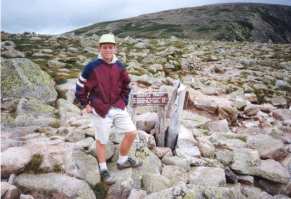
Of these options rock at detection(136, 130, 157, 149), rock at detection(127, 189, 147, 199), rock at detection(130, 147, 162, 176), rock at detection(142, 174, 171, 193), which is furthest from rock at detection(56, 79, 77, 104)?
rock at detection(127, 189, 147, 199)

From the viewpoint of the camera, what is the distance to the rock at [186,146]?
11930 millimetres

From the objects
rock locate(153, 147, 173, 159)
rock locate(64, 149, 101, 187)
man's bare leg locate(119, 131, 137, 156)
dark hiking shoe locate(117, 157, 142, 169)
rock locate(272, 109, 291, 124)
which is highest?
man's bare leg locate(119, 131, 137, 156)

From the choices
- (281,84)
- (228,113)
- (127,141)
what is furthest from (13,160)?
(281,84)

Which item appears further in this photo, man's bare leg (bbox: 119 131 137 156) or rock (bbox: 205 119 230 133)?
rock (bbox: 205 119 230 133)

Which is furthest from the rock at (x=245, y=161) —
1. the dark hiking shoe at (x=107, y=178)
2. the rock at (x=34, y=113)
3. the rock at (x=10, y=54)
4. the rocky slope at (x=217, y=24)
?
the rocky slope at (x=217, y=24)

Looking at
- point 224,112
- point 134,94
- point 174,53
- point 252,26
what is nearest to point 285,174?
point 134,94

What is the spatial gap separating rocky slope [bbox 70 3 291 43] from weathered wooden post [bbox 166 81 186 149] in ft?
358

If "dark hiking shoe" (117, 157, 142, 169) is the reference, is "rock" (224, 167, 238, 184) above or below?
below

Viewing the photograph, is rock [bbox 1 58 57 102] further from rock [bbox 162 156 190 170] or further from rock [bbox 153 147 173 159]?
rock [bbox 162 156 190 170]

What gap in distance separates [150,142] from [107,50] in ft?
12.0

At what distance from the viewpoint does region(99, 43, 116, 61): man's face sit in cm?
856

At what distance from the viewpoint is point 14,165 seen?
859 cm

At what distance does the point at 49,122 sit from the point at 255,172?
6.39 metres

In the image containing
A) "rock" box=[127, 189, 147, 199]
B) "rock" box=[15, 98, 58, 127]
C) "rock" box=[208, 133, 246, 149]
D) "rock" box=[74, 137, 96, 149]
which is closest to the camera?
"rock" box=[127, 189, 147, 199]
